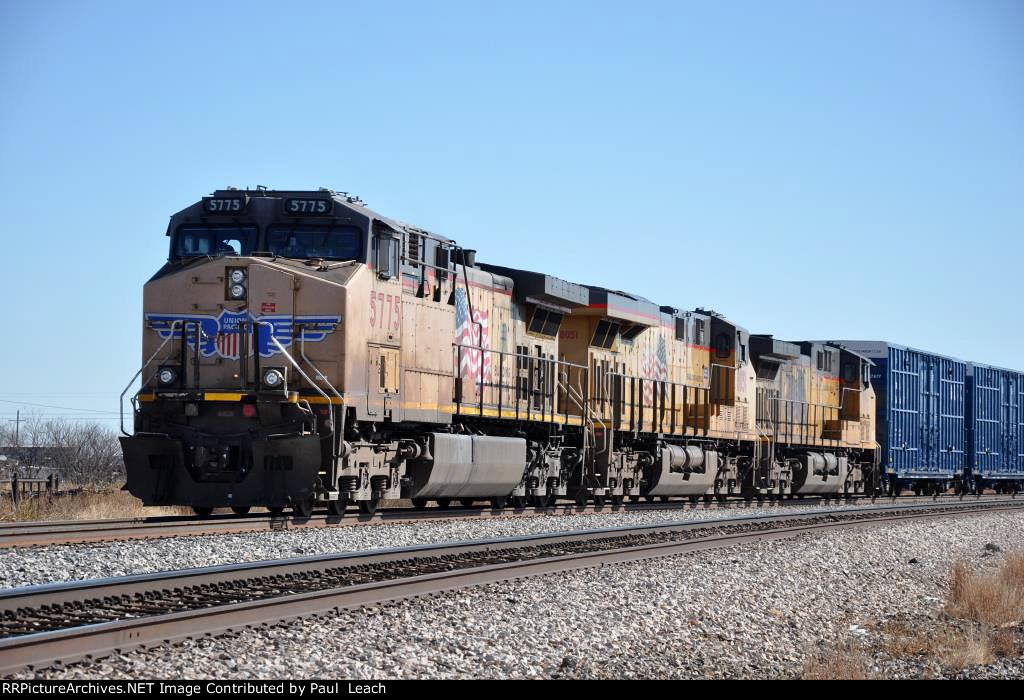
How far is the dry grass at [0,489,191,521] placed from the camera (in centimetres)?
1717

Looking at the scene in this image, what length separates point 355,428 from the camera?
14.1 meters

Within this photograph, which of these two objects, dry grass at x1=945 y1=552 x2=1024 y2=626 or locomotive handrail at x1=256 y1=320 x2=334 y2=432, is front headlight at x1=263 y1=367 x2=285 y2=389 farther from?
dry grass at x1=945 y1=552 x2=1024 y2=626

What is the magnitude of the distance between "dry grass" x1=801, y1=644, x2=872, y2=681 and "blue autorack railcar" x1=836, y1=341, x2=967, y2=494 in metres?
27.8

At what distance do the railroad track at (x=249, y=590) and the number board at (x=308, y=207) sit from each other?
15.1 ft

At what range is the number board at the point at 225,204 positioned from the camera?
46.9 feet

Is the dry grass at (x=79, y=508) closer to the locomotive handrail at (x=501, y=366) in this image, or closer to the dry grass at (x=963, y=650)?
the locomotive handrail at (x=501, y=366)

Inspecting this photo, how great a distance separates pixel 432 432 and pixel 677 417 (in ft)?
31.3

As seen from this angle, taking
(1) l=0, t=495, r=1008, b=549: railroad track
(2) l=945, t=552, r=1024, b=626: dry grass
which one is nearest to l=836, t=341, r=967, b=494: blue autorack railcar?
(1) l=0, t=495, r=1008, b=549: railroad track

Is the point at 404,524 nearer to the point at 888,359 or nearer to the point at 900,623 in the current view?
the point at 900,623

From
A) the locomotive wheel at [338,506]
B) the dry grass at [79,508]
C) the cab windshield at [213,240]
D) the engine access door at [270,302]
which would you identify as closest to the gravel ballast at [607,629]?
the locomotive wheel at [338,506]

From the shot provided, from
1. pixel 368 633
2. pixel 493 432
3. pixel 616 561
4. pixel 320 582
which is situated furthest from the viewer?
pixel 493 432

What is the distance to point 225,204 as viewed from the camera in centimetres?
1434

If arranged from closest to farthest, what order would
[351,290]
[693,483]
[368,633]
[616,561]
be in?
[368,633], [616,561], [351,290], [693,483]
